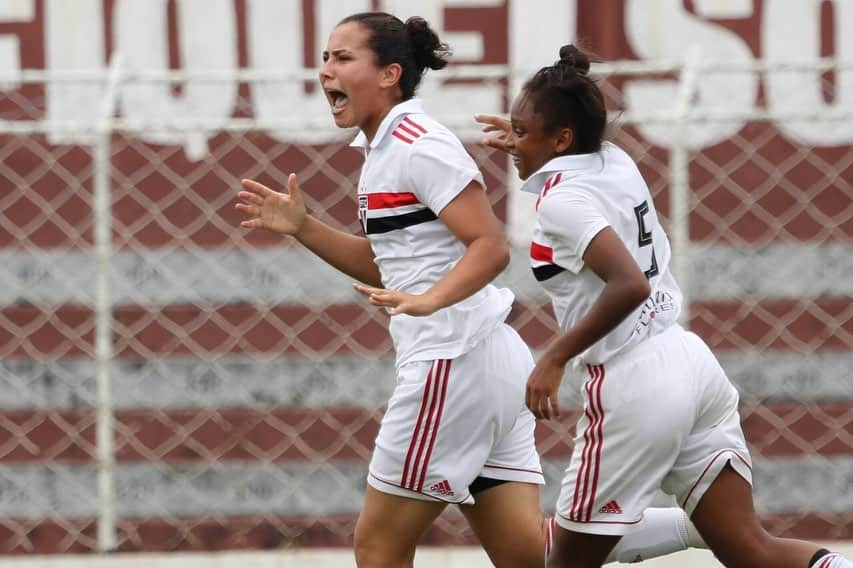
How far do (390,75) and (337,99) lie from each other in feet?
0.46

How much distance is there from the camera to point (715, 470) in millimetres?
3502

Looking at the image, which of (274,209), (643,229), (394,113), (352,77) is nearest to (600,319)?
(643,229)

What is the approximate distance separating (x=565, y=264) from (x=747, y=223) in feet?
6.20

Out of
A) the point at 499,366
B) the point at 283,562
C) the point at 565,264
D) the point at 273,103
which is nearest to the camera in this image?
the point at 565,264

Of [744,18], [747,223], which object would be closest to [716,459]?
[747,223]

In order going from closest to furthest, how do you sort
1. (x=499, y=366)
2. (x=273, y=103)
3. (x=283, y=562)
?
(x=499, y=366) < (x=283, y=562) < (x=273, y=103)

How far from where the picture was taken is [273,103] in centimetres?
531

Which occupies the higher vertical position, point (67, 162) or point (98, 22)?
point (98, 22)

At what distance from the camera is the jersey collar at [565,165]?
3.42 m

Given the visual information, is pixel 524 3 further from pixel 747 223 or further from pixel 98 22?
pixel 98 22

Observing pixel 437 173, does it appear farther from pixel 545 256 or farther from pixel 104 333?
pixel 104 333

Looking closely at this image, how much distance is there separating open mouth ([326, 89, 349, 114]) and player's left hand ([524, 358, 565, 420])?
85 centimetres

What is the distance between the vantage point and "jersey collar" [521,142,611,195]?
3.42 m

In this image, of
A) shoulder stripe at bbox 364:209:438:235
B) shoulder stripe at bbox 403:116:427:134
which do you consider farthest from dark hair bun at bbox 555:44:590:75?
shoulder stripe at bbox 364:209:438:235
